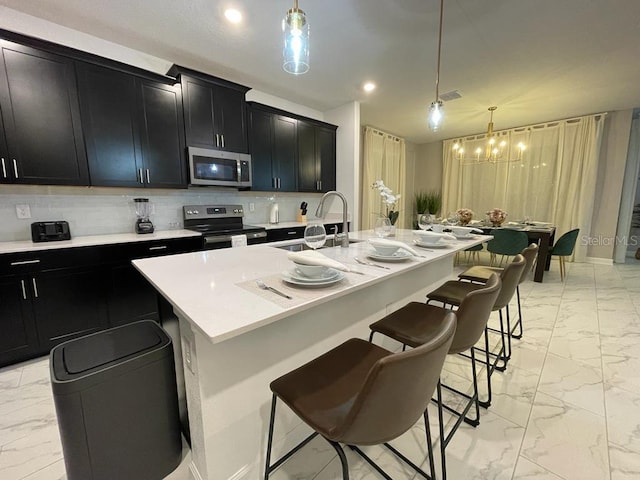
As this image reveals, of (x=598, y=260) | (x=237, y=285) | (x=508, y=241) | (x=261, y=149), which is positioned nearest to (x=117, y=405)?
(x=237, y=285)

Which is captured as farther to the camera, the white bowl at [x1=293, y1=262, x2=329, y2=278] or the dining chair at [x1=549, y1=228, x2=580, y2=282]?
the dining chair at [x1=549, y1=228, x2=580, y2=282]

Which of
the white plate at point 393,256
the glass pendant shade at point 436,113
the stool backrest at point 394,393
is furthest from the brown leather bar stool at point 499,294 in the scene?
the glass pendant shade at point 436,113

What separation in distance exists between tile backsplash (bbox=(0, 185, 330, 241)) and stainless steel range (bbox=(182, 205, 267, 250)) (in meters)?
0.18

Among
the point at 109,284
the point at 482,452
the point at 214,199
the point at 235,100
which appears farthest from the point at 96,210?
the point at 482,452

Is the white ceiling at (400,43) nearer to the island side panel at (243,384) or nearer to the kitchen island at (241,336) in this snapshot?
the kitchen island at (241,336)

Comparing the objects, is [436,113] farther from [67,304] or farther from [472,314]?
[67,304]

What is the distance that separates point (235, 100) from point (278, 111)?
2.13 feet

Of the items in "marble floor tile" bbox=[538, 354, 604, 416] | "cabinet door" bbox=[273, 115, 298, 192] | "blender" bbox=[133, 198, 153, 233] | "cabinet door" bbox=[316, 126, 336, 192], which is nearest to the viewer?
"marble floor tile" bbox=[538, 354, 604, 416]

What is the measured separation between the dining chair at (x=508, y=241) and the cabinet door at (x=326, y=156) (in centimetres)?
268

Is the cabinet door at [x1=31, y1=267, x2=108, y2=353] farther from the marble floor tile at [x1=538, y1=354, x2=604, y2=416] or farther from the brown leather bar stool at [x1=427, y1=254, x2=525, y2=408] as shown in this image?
the marble floor tile at [x1=538, y1=354, x2=604, y2=416]

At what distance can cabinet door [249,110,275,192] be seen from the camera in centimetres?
339

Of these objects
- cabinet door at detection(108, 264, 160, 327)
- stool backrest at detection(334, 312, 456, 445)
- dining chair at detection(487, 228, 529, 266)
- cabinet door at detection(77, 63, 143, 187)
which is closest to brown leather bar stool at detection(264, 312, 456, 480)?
stool backrest at detection(334, 312, 456, 445)

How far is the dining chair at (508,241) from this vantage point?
3.79 metres

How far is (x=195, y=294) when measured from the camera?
951 millimetres
